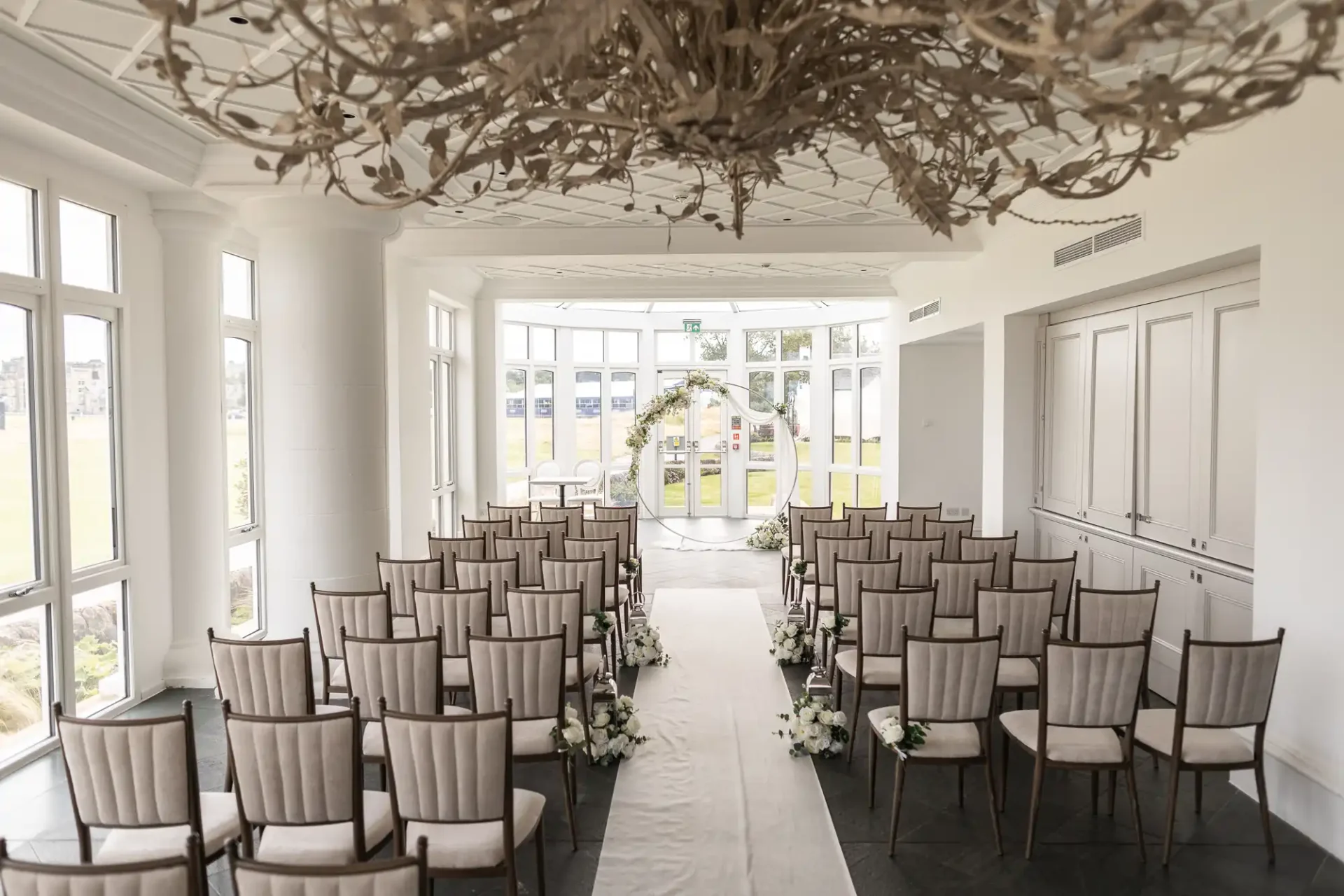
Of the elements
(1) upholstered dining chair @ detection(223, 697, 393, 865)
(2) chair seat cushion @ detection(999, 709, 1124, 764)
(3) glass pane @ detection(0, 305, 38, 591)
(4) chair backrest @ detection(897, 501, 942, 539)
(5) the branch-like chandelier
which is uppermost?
(5) the branch-like chandelier

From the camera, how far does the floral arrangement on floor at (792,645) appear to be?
6.18 meters

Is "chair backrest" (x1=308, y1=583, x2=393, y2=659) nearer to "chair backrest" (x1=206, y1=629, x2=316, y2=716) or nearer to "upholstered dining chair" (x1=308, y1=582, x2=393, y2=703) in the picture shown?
"upholstered dining chair" (x1=308, y1=582, x2=393, y2=703)

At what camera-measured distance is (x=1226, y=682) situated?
137 inches

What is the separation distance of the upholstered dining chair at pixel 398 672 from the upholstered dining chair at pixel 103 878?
1.72m

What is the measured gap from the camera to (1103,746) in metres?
3.61

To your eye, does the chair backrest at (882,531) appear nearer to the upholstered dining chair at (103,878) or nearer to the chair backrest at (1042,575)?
the chair backrest at (1042,575)

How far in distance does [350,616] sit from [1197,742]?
400 centimetres

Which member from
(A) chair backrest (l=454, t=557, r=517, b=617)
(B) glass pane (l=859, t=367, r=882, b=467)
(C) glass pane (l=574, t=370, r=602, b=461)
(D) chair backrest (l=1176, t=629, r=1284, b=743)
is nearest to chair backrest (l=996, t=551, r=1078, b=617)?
(D) chair backrest (l=1176, t=629, r=1284, b=743)

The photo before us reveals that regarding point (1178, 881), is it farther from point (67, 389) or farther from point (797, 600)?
point (67, 389)

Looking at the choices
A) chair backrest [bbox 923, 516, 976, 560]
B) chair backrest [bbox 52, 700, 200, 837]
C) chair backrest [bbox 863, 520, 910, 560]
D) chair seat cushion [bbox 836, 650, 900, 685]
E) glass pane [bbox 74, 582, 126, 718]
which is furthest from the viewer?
chair backrest [bbox 863, 520, 910, 560]

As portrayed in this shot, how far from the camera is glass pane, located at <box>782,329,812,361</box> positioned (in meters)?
15.0

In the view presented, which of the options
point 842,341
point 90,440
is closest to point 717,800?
point 90,440

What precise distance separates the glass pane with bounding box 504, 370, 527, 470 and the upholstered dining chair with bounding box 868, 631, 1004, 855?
1121 centimetres

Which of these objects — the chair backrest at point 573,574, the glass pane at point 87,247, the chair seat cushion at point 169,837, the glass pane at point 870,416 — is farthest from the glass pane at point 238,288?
the glass pane at point 870,416
